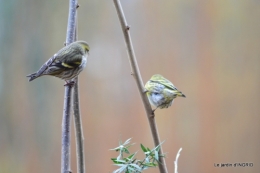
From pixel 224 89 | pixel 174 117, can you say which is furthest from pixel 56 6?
pixel 224 89

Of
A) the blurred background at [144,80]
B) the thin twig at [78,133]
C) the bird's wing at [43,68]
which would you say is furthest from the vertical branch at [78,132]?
the blurred background at [144,80]

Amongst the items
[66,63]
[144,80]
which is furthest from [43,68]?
[144,80]

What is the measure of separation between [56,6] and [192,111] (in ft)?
2.50

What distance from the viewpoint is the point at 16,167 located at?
1.32 m

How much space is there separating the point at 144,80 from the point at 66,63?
1.70 feet

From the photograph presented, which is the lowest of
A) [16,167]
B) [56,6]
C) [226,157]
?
[226,157]

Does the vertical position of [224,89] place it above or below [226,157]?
above

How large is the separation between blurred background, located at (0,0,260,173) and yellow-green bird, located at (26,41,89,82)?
465mm

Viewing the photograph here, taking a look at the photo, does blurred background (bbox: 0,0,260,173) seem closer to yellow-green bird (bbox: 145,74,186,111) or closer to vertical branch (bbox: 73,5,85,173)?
yellow-green bird (bbox: 145,74,186,111)

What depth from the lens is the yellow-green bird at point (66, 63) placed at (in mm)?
791

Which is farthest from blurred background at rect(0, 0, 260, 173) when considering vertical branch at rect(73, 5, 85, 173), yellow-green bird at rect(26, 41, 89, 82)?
vertical branch at rect(73, 5, 85, 173)

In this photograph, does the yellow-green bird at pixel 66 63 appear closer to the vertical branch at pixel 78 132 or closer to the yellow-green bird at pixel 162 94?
the vertical branch at pixel 78 132

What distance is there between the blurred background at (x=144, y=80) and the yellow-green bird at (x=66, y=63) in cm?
47

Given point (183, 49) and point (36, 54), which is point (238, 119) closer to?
point (183, 49)
